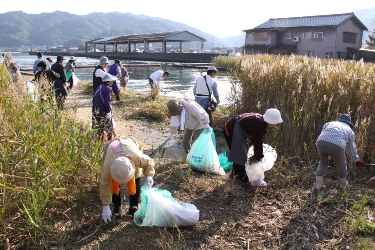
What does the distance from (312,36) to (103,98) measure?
100.0 ft

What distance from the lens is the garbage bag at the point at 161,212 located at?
2.77 m

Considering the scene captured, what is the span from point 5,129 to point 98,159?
3.50ft

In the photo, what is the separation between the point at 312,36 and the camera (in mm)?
30781

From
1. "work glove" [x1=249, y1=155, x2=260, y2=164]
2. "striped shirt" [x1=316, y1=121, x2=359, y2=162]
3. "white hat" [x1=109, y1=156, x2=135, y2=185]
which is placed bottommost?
"work glove" [x1=249, y1=155, x2=260, y2=164]

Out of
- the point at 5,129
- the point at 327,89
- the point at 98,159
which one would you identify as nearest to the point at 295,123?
the point at 327,89

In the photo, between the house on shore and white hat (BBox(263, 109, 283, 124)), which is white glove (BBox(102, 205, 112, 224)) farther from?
the house on shore

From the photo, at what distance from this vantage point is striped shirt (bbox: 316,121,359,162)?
3320mm

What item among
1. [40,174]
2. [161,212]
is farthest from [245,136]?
[40,174]

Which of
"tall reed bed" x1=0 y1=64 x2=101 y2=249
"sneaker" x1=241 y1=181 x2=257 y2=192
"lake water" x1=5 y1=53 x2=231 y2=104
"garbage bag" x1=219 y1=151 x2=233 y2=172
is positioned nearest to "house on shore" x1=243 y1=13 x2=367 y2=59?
"lake water" x1=5 y1=53 x2=231 y2=104

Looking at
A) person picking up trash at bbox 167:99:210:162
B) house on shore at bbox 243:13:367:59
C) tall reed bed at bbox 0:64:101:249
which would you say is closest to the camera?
tall reed bed at bbox 0:64:101:249

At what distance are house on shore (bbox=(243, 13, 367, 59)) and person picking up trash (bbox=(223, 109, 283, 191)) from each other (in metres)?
27.7

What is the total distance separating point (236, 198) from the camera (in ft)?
11.5

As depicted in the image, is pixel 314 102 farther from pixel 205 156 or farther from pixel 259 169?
pixel 205 156

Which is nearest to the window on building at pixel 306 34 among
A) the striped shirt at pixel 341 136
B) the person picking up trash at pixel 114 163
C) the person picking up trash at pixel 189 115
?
the person picking up trash at pixel 189 115
